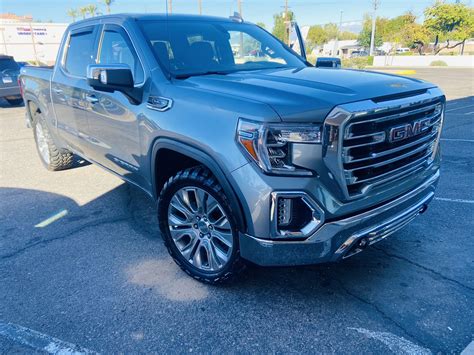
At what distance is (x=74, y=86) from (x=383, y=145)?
3396 millimetres

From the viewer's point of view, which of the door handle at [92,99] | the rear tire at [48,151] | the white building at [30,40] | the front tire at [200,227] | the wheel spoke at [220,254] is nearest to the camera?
the front tire at [200,227]

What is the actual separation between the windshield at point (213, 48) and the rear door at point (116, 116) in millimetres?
262

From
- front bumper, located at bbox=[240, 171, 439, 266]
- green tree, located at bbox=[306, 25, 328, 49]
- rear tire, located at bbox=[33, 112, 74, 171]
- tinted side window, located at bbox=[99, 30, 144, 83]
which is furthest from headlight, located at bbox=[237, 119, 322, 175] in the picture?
green tree, located at bbox=[306, 25, 328, 49]

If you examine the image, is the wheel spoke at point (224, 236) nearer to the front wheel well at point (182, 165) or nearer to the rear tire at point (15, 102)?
the front wheel well at point (182, 165)

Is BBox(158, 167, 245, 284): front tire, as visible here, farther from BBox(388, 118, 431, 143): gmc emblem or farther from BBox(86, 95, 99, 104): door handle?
BBox(86, 95, 99, 104): door handle

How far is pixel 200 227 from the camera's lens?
299 cm

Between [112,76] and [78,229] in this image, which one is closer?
[112,76]

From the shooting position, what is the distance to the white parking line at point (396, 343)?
7.63 feet

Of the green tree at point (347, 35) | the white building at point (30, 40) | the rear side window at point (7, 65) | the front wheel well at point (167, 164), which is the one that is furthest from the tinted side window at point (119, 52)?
the green tree at point (347, 35)

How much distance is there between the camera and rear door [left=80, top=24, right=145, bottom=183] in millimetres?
3381

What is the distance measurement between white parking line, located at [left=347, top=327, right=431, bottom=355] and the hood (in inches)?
54.4

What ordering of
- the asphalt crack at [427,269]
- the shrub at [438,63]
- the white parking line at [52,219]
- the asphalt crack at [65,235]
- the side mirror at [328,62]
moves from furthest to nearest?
the shrub at [438,63] → the side mirror at [328,62] → the white parking line at [52,219] → the asphalt crack at [65,235] → the asphalt crack at [427,269]

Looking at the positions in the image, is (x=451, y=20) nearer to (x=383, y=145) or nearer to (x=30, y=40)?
(x=30, y=40)

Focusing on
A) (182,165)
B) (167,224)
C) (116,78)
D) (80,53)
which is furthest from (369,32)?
(167,224)
